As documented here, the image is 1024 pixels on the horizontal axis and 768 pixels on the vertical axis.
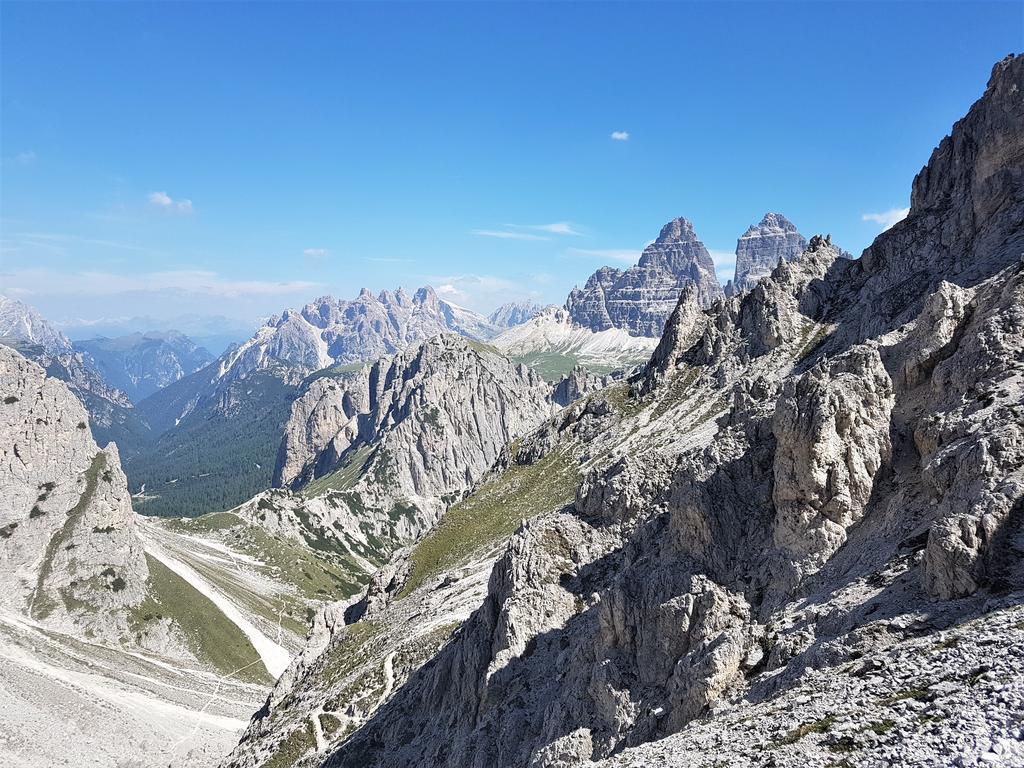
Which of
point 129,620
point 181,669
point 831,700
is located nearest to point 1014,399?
point 831,700

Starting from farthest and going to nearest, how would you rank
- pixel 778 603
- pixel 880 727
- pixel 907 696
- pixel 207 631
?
pixel 207 631 → pixel 778 603 → pixel 907 696 → pixel 880 727

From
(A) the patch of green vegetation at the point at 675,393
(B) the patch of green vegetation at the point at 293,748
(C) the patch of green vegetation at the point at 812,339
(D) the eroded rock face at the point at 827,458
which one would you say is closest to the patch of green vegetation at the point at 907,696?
(D) the eroded rock face at the point at 827,458

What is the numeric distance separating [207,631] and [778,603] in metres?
194

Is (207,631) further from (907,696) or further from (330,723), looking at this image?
(907,696)

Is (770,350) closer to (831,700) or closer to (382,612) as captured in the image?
(382,612)

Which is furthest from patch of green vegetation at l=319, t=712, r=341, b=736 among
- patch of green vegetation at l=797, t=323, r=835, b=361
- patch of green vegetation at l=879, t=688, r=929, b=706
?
patch of green vegetation at l=797, t=323, r=835, b=361

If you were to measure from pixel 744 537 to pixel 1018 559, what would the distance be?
712 inches

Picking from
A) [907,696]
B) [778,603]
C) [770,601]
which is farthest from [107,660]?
[907,696]

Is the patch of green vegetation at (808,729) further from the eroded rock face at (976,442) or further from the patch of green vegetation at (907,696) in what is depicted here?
the eroded rock face at (976,442)

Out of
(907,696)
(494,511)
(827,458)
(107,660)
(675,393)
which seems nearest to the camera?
(907,696)

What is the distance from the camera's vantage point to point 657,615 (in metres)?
39.1

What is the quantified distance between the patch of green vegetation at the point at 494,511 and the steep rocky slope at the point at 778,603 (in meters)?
44.6

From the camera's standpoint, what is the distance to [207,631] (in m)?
187

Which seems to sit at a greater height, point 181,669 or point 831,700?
point 831,700
